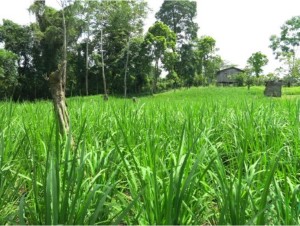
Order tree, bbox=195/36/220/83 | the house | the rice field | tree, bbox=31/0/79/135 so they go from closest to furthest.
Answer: the rice field → tree, bbox=31/0/79/135 → tree, bbox=195/36/220/83 → the house

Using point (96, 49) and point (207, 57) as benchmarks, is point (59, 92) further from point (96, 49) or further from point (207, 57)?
point (207, 57)

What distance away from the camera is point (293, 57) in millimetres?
36781

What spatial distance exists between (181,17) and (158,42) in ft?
43.6

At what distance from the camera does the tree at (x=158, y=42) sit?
1118 inches

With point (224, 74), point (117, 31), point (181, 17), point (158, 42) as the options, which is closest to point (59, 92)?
point (158, 42)

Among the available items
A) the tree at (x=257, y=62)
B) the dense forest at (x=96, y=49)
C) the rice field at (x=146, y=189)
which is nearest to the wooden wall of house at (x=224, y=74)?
the tree at (x=257, y=62)

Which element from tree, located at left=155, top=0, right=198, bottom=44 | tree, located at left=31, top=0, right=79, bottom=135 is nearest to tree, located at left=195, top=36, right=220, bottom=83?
tree, located at left=155, top=0, right=198, bottom=44

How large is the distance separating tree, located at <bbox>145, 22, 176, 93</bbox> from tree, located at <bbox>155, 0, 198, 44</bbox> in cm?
944

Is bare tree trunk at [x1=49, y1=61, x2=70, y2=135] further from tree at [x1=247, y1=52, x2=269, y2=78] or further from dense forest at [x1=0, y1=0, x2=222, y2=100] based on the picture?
→ tree at [x1=247, y1=52, x2=269, y2=78]

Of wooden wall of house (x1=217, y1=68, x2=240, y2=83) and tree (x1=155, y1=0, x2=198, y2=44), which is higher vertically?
tree (x1=155, y1=0, x2=198, y2=44)

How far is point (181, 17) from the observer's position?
39.9m

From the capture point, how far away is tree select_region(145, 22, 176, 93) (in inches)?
1118

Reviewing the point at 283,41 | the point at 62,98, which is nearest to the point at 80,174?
the point at 62,98

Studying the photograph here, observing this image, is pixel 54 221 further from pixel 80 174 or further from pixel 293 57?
pixel 293 57
